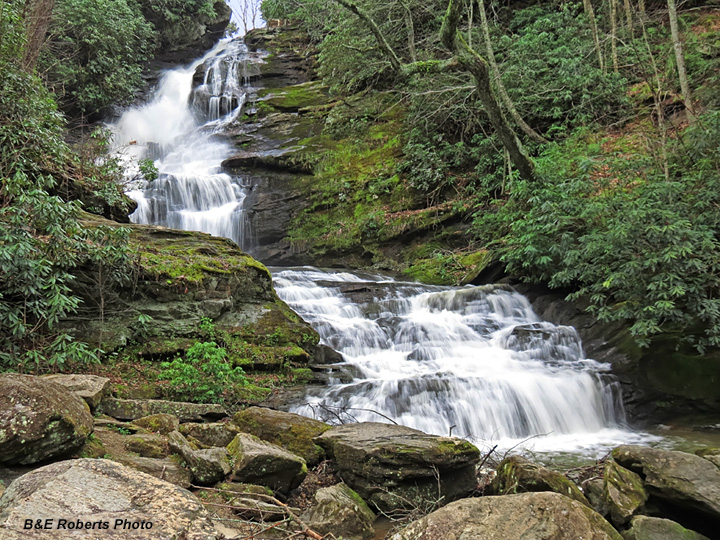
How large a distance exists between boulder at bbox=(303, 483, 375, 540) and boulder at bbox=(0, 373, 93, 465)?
175cm

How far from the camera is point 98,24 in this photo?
19.4 m

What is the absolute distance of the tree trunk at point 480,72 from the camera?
948cm

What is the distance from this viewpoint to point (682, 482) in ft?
11.2

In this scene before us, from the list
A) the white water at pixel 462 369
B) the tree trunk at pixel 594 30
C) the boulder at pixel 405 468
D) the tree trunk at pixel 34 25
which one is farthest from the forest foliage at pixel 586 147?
the tree trunk at pixel 34 25

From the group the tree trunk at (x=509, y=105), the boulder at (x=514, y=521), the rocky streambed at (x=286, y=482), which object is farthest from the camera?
Result: the tree trunk at (x=509, y=105)

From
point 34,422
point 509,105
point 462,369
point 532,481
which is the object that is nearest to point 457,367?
point 462,369

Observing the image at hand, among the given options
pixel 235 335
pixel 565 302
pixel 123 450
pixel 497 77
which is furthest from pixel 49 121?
pixel 497 77

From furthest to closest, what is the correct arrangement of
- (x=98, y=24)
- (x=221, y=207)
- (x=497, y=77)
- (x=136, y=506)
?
1. (x=98, y=24)
2. (x=221, y=207)
3. (x=497, y=77)
4. (x=136, y=506)

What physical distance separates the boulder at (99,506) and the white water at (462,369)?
10.2ft

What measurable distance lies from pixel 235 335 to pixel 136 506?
17.8ft

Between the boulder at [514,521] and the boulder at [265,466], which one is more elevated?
the boulder at [514,521]

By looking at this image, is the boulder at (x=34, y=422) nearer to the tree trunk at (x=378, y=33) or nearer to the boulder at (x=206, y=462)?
the boulder at (x=206, y=462)

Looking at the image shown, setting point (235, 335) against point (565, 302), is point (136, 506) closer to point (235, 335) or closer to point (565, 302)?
point (235, 335)

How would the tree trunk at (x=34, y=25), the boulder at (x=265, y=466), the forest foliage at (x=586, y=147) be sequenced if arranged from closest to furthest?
the boulder at (x=265, y=466) → the forest foliage at (x=586, y=147) → the tree trunk at (x=34, y=25)
